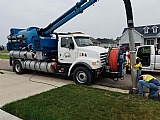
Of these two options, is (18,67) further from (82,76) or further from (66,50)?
(82,76)

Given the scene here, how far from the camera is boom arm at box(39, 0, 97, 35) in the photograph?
8781 mm

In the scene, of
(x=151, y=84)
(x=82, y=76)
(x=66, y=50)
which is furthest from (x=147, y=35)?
(x=151, y=84)

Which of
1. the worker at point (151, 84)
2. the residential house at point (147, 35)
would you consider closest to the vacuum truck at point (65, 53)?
the worker at point (151, 84)

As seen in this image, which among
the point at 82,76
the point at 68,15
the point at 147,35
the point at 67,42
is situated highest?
the point at 147,35

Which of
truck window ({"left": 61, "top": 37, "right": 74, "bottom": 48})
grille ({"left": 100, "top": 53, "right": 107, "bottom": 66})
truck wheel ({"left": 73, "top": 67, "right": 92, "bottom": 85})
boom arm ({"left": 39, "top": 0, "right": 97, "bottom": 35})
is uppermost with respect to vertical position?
boom arm ({"left": 39, "top": 0, "right": 97, "bottom": 35})

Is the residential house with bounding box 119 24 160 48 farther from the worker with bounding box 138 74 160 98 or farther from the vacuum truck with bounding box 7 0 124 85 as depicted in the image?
the worker with bounding box 138 74 160 98

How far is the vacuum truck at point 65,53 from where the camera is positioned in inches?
309

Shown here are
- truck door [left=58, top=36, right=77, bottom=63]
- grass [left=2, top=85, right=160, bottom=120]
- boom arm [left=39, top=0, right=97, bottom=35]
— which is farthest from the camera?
boom arm [left=39, top=0, right=97, bottom=35]

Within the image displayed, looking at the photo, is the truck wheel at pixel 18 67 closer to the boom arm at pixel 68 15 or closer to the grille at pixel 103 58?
the boom arm at pixel 68 15

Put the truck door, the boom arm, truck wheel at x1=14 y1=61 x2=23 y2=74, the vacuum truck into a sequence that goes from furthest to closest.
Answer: truck wheel at x1=14 y1=61 x2=23 y2=74, the boom arm, the truck door, the vacuum truck

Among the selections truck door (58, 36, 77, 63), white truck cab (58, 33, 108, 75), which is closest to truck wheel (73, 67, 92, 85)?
white truck cab (58, 33, 108, 75)

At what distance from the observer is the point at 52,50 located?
32.5 ft

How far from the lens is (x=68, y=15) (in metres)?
9.48

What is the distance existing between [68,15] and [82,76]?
3.58m
